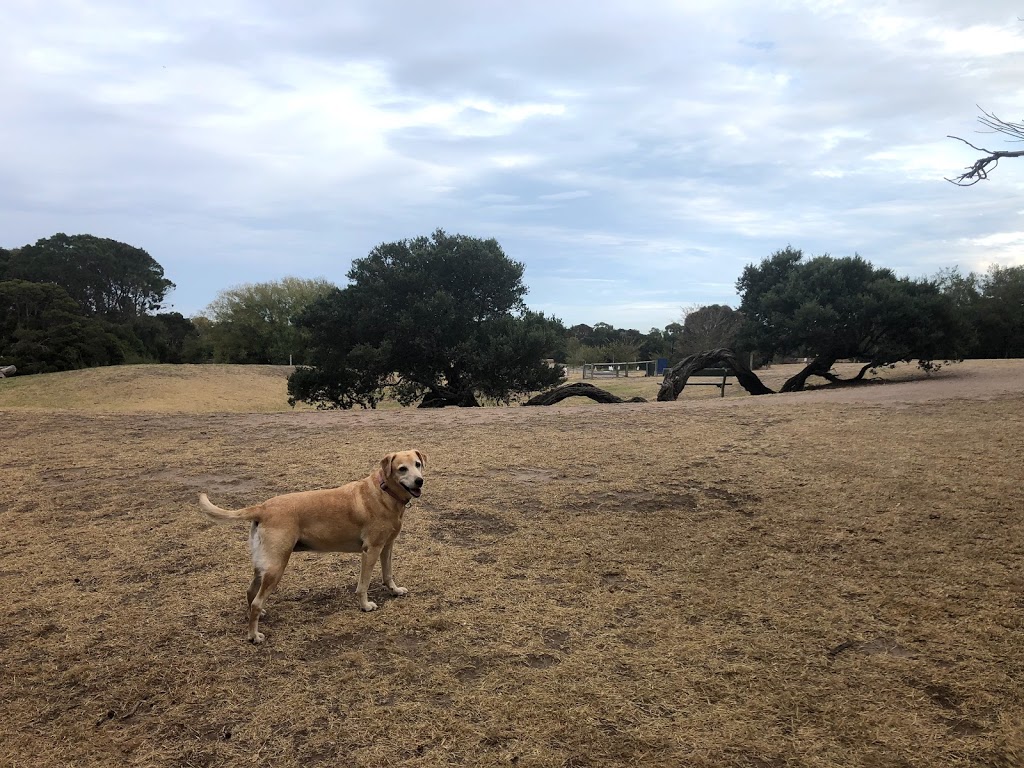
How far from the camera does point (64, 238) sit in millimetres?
47562

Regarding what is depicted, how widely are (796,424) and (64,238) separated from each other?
56190 millimetres

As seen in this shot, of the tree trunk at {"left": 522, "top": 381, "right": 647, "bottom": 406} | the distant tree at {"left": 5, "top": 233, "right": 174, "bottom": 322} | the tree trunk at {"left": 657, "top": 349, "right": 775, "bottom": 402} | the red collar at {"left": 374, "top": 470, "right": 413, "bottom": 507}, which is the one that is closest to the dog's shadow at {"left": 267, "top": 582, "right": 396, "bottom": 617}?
the red collar at {"left": 374, "top": 470, "right": 413, "bottom": 507}

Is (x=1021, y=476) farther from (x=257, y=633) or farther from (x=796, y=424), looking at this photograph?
(x=257, y=633)

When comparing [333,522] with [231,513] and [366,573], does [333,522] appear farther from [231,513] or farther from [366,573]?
[231,513]

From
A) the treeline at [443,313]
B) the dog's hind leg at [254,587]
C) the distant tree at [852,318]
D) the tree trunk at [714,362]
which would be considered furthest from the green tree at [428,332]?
the dog's hind leg at [254,587]

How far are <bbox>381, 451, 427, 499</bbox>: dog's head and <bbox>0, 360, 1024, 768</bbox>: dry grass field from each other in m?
0.73

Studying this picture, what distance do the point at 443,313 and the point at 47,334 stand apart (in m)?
27.9

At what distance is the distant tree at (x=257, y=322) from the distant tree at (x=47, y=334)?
26.5ft

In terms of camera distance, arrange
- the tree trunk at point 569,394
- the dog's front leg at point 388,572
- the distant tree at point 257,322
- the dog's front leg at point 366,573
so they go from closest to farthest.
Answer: the dog's front leg at point 366,573 → the dog's front leg at point 388,572 → the tree trunk at point 569,394 → the distant tree at point 257,322

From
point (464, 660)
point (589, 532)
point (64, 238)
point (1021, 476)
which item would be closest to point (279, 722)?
point (464, 660)

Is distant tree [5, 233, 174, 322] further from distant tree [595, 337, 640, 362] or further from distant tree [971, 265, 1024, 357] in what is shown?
distant tree [971, 265, 1024, 357]

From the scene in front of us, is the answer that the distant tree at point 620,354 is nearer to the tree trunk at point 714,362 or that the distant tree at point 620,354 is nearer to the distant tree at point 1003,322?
the distant tree at point 1003,322

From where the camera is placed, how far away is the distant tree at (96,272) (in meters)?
45.8

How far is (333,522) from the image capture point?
11.3 ft
